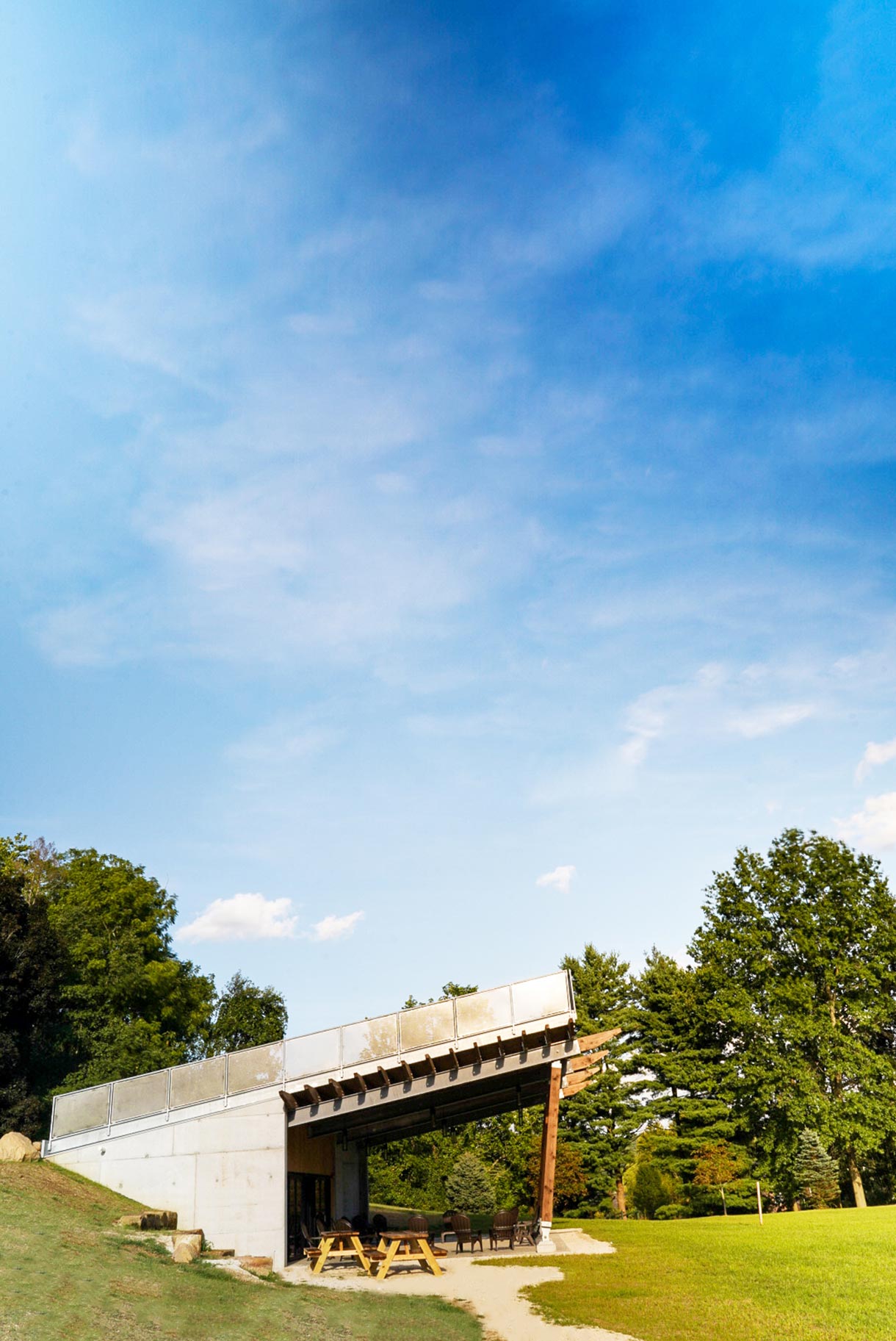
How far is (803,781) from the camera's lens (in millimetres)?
37969

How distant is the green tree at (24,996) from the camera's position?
2791 centimetres

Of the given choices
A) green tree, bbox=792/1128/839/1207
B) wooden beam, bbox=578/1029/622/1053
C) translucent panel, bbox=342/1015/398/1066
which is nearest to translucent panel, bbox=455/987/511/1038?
translucent panel, bbox=342/1015/398/1066

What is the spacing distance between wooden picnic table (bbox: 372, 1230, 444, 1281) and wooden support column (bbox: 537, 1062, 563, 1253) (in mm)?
3302

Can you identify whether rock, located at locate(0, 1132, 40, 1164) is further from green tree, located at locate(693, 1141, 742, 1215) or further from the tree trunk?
the tree trunk

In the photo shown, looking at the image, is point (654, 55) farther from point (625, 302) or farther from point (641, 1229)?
point (641, 1229)

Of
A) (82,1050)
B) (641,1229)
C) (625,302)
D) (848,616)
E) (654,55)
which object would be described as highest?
(654,55)

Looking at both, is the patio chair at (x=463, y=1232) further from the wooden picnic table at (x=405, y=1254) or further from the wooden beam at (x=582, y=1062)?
the wooden beam at (x=582, y=1062)

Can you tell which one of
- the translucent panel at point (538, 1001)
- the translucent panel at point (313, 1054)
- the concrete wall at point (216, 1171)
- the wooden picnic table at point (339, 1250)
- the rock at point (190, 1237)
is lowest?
the wooden picnic table at point (339, 1250)

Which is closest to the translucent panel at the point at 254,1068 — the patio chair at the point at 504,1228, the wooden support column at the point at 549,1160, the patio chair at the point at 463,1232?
the patio chair at the point at 463,1232

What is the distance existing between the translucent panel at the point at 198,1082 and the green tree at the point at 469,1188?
2121 cm

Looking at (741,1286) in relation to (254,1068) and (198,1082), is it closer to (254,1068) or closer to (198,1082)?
(254,1068)

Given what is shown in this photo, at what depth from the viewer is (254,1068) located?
2061cm

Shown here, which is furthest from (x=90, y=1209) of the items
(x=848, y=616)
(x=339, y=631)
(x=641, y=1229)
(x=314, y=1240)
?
(x=848, y=616)

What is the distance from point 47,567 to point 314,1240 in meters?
21.9
